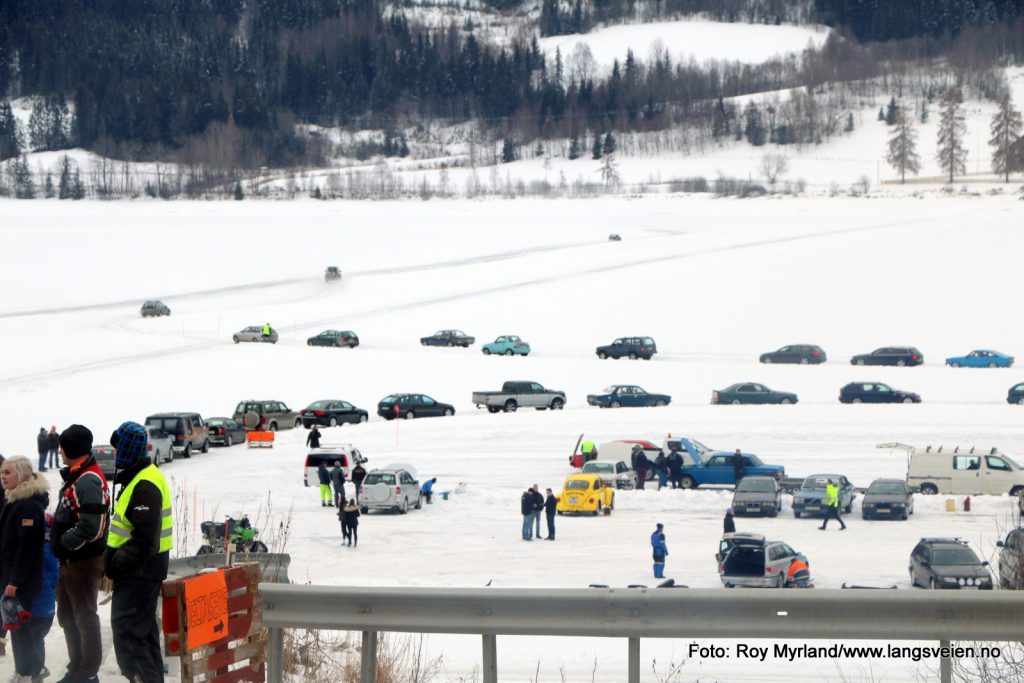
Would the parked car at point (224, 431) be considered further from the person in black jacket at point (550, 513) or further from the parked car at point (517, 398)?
the person in black jacket at point (550, 513)

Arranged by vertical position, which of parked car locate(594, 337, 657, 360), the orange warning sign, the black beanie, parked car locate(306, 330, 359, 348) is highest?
the black beanie

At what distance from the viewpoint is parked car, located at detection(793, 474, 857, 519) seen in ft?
79.5

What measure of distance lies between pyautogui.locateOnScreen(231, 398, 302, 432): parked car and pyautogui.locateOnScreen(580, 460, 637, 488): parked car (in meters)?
13.5

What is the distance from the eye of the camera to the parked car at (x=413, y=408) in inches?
1598

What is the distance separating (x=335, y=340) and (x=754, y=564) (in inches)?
1594

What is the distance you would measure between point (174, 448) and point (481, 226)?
3165 inches

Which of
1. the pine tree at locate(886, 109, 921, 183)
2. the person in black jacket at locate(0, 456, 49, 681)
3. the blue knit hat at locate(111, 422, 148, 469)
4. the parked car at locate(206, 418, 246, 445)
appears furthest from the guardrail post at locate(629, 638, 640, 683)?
the pine tree at locate(886, 109, 921, 183)

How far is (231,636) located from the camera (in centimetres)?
726

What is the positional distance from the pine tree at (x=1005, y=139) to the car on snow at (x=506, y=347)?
89697 mm

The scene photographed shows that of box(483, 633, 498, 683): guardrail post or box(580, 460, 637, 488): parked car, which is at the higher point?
box(483, 633, 498, 683): guardrail post

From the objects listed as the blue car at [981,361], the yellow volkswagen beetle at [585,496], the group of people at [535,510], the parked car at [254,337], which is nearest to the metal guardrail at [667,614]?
the group of people at [535,510]

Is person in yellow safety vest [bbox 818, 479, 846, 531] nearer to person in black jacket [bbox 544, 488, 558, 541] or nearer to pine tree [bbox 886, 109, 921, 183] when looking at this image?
person in black jacket [bbox 544, 488, 558, 541]

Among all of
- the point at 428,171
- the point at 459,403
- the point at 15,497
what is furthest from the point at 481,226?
the point at 15,497

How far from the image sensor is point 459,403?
44.8 meters
